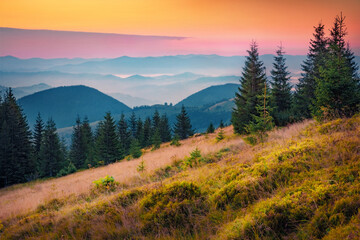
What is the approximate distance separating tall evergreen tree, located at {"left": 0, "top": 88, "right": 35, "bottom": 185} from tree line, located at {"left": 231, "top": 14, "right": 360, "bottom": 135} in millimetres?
40080

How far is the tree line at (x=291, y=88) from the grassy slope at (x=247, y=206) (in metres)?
3.96

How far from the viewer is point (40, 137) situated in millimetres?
54844

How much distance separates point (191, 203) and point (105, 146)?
43313mm

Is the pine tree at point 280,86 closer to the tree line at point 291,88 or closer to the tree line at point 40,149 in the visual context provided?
the tree line at point 291,88

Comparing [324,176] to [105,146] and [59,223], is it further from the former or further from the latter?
[105,146]

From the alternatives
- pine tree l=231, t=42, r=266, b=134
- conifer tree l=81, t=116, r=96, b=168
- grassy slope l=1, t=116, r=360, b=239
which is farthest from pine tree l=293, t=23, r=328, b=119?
conifer tree l=81, t=116, r=96, b=168

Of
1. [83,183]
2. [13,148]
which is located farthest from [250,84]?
[13,148]

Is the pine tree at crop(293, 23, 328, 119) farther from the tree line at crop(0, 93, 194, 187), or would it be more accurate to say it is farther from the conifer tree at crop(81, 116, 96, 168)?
the conifer tree at crop(81, 116, 96, 168)

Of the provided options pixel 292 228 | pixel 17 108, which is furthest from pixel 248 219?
pixel 17 108

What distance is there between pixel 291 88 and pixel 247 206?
32328mm

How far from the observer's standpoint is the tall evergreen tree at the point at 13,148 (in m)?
37.6

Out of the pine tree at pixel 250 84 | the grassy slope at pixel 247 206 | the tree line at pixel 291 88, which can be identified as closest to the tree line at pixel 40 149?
the pine tree at pixel 250 84

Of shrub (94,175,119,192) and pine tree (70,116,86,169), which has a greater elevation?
shrub (94,175,119,192)

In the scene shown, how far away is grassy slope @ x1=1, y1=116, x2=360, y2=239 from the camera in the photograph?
107 inches
